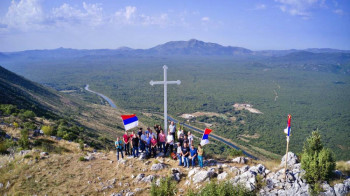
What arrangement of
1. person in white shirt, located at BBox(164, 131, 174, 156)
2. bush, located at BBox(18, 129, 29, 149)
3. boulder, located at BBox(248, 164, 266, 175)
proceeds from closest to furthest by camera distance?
boulder, located at BBox(248, 164, 266, 175) → person in white shirt, located at BBox(164, 131, 174, 156) → bush, located at BBox(18, 129, 29, 149)

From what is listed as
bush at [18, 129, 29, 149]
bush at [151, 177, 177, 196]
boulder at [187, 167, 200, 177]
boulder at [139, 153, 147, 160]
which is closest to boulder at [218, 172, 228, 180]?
boulder at [187, 167, 200, 177]

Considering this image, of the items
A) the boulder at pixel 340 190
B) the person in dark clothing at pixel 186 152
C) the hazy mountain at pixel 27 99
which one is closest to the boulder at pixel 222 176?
the person in dark clothing at pixel 186 152

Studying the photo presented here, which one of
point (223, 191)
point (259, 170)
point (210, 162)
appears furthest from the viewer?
point (210, 162)

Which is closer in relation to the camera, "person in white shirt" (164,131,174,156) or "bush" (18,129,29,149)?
"person in white shirt" (164,131,174,156)

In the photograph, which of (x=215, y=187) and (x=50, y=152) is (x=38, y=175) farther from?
(x=215, y=187)

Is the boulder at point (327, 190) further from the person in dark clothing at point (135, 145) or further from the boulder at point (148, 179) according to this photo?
the person in dark clothing at point (135, 145)

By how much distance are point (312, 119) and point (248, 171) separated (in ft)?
292

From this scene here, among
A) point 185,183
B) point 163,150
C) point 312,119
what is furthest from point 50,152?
point 312,119

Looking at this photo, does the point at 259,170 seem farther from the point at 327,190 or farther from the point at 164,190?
the point at 164,190

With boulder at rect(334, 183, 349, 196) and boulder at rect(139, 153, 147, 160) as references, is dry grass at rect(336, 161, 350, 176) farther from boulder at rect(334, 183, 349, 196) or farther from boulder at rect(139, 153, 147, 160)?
boulder at rect(139, 153, 147, 160)

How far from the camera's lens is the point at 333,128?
72.6 meters

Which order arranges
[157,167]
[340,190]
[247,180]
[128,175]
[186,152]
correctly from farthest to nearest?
[157,167] → [186,152] → [128,175] → [247,180] → [340,190]

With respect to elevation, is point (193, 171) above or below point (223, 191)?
below

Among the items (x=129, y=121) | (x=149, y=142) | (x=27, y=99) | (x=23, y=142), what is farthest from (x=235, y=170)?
(x=27, y=99)
